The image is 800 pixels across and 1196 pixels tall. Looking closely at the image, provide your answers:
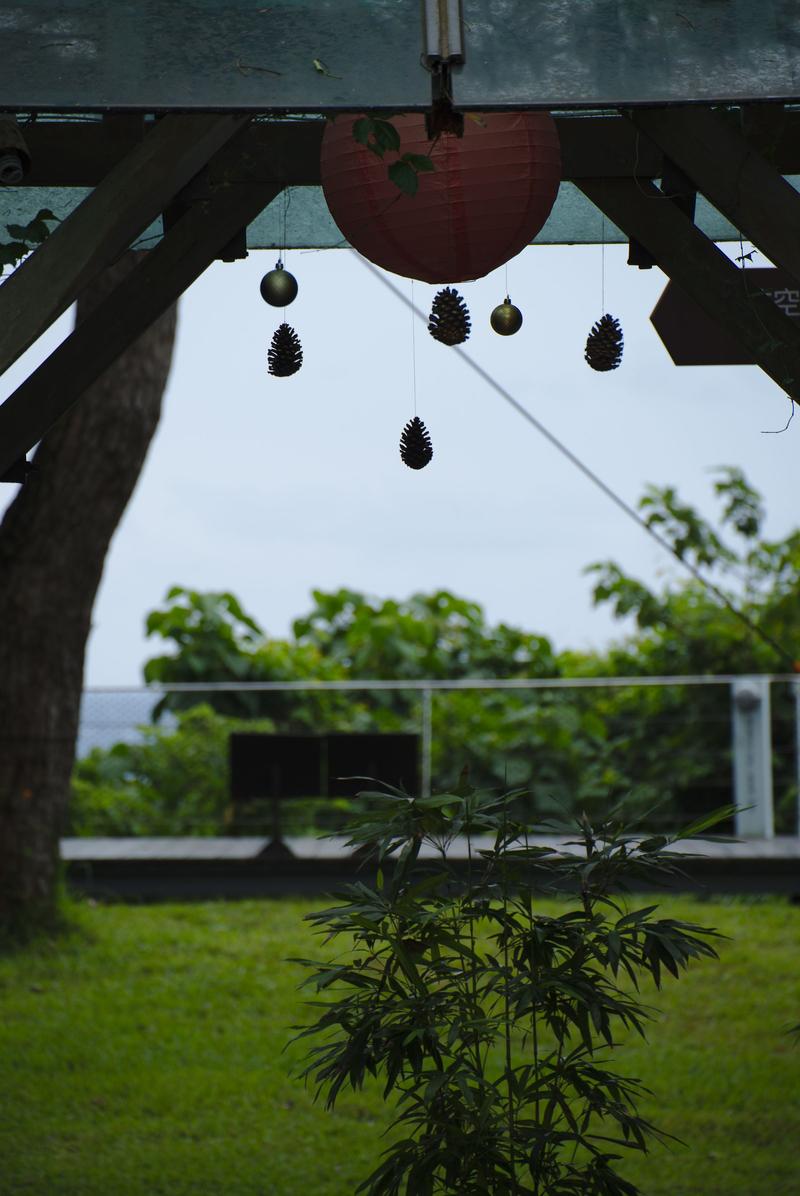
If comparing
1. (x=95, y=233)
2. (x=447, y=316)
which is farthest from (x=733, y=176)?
(x=95, y=233)

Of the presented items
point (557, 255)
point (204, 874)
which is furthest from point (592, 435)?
point (557, 255)

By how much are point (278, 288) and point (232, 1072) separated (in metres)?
2.82

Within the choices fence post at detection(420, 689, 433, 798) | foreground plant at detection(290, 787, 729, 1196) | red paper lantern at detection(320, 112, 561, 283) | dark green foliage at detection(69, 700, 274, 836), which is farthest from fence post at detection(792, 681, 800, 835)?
red paper lantern at detection(320, 112, 561, 283)

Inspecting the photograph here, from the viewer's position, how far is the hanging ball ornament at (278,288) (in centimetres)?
277

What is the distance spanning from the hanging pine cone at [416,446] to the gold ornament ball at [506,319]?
0.89 feet

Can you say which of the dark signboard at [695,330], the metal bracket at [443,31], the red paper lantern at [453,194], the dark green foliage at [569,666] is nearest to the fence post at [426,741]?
the dark green foliage at [569,666]

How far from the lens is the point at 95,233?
214 centimetres

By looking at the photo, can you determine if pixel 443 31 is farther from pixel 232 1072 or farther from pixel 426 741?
pixel 426 741

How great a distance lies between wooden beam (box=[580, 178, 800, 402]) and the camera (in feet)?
8.55

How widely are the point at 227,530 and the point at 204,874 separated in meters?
5.95

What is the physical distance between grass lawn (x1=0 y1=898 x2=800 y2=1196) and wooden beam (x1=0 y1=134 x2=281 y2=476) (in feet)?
6.85

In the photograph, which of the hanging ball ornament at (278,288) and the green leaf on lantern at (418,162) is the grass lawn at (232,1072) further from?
the green leaf on lantern at (418,162)

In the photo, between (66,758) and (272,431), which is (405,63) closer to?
(66,758)

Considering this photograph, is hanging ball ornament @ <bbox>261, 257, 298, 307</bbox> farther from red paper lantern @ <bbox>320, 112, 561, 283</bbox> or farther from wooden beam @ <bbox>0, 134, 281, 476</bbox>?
red paper lantern @ <bbox>320, 112, 561, 283</bbox>
